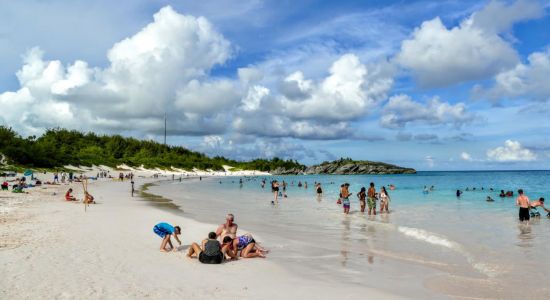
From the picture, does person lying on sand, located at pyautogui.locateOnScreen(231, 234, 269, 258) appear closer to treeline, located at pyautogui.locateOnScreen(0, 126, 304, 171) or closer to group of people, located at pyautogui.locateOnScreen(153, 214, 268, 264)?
group of people, located at pyautogui.locateOnScreen(153, 214, 268, 264)

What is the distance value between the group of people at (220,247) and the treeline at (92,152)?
60.5 m

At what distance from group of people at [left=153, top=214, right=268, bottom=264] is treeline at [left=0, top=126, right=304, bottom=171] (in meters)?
60.5

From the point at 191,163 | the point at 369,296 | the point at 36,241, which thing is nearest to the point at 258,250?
the point at 369,296

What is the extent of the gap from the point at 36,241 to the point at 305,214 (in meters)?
15.9

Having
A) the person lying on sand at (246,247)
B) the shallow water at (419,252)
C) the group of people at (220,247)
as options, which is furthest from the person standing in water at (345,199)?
the person lying on sand at (246,247)

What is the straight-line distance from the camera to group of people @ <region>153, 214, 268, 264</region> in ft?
36.5

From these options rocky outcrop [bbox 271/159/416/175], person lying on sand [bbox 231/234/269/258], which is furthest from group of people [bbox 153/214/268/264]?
rocky outcrop [bbox 271/159/416/175]

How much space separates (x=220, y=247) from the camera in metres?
11.4

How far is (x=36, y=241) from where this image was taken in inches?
496

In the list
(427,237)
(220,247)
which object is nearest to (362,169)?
(427,237)

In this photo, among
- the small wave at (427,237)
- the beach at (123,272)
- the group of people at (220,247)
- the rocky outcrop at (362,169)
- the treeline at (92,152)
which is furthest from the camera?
A: the rocky outcrop at (362,169)

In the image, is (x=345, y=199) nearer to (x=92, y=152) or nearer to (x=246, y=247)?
(x=246, y=247)

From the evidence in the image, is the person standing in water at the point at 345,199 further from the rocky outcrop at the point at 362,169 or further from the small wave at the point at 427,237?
the rocky outcrop at the point at 362,169

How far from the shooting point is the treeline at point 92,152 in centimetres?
6586
